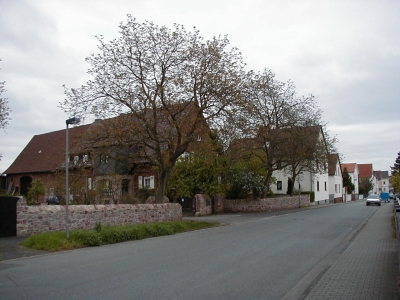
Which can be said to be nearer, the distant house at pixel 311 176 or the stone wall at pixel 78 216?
the stone wall at pixel 78 216

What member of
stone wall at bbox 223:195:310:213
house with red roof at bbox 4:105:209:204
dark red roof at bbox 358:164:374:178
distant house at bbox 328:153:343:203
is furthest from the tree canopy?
dark red roof at bbox 358:164:374:178

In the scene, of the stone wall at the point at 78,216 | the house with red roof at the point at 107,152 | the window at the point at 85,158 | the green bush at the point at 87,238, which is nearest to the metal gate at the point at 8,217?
the stone wall at the point at 78,216

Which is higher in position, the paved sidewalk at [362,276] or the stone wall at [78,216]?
the stone wall at [78,216]

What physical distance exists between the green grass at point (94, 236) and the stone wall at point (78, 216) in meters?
1.63

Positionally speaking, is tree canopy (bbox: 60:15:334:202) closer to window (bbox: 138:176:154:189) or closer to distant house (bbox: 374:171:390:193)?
window (bbox: 138:176:154:189)

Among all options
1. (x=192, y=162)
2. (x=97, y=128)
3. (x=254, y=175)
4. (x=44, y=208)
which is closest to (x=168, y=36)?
(x=97, y=128)

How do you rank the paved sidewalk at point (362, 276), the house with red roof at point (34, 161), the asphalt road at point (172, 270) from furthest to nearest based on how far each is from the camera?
the house with red roof at point (34, 161)
the asphalt road at point (172, 270)
the paved sidewalk at point (362, 276)

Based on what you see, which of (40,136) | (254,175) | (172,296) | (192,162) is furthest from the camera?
(40,136)

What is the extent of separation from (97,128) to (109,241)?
26.2 ft

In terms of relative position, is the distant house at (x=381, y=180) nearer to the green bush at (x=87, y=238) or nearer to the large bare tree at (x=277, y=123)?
the large bare tree at (x=277, y=123)

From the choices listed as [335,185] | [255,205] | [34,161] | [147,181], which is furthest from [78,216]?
[335,185]

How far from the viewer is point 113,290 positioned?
827 cm

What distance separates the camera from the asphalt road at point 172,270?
8125mm

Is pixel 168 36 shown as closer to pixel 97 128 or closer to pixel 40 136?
pixel 97 128
